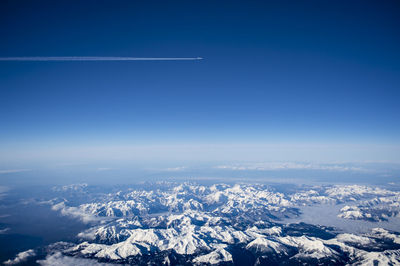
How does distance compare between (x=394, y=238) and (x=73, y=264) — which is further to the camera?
(x=394, y=238)

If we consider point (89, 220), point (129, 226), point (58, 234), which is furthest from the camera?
point (89, 220)

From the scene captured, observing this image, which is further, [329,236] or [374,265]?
[329,236]

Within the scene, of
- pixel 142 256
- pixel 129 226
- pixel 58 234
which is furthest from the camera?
pixel 129 226

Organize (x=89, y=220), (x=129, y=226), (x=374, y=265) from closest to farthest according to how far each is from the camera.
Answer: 1. (x=374, y=265)
2. (x=129, y=226)
3. (x=89, y=220)

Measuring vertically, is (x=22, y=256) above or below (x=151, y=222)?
above

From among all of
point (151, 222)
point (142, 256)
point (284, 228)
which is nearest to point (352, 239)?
point (284, 228)

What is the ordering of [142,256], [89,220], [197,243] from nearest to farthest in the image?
[142,256] → [197,243] → [89,220]

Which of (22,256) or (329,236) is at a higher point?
(22,256)

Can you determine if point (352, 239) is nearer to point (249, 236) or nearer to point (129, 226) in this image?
point (249, 236)

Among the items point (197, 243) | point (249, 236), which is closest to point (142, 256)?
point (197, 243)

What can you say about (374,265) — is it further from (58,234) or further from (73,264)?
(58,234)
